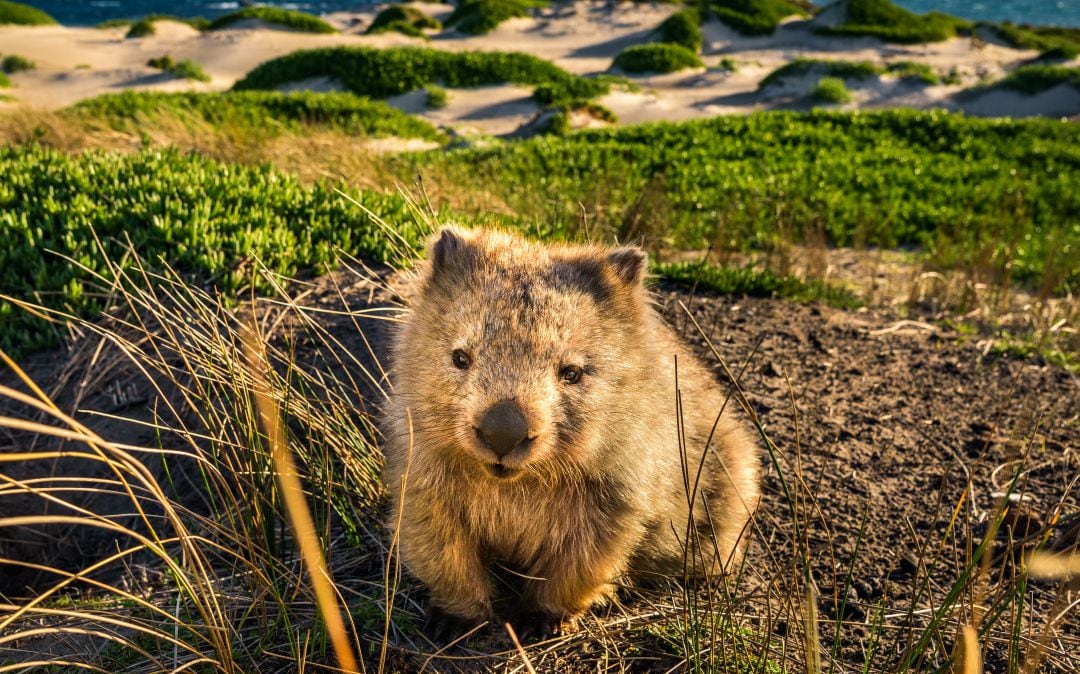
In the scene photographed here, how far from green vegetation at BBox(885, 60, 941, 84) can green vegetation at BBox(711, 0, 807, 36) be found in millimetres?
8302

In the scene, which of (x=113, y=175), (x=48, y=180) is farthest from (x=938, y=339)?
(x=48, y=180)

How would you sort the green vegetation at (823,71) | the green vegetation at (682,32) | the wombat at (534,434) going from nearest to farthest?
the wombat at (534,434), the green vegetation at (823,71), the green vegetation at (682,32)

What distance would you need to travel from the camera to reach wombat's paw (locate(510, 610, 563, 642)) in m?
2.98

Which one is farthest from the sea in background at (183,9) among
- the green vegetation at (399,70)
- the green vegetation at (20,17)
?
the green vegetation at (399,70)

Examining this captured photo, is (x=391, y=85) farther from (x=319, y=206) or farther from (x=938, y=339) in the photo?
(x=938, y=339)

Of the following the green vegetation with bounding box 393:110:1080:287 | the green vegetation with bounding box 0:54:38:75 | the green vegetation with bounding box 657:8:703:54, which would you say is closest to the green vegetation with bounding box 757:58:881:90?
the green vegetation with bounding box 393:110:1080:287

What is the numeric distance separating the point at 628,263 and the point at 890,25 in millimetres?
31813

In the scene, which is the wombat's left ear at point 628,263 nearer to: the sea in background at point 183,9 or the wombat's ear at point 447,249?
the wombat's ear at point 447,249

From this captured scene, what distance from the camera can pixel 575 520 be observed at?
2824 mm

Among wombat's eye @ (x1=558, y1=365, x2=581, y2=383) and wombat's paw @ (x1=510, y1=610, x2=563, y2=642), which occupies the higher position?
wombat's eye @ (x1=558, y1=365, x2=581, y2=383)

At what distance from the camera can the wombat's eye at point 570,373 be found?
2.59 m

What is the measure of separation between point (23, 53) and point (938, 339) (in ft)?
90.1

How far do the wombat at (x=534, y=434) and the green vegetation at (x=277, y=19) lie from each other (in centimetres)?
2924

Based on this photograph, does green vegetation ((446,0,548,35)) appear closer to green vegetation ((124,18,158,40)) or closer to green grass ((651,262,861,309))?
green vegetation ((124,18,158,40))
